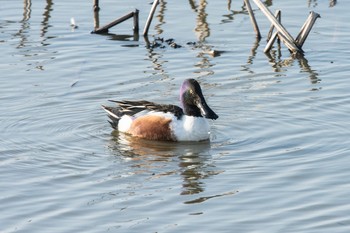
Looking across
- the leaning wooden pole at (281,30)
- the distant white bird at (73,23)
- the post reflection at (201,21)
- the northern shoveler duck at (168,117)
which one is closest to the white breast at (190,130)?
the northern shoveler duck at (168,117)

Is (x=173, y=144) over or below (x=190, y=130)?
below

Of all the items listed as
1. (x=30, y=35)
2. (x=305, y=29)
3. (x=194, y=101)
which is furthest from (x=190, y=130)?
(x=30, y=35)

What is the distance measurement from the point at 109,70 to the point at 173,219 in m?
6.25

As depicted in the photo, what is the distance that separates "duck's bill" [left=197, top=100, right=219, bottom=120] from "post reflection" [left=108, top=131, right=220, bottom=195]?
0.35 metres

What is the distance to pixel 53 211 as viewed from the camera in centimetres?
988

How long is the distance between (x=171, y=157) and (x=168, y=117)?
3.36ft

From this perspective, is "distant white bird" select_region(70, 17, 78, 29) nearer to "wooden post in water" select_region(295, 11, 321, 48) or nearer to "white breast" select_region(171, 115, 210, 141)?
"wooden post in water" select_region(295, 11, 321, 48)

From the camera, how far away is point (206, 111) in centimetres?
1298

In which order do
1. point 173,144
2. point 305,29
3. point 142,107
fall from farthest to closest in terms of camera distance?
point 305,29, point 142,107, point 173,144

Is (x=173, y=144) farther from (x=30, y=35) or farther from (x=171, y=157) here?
(x=30, y=35)

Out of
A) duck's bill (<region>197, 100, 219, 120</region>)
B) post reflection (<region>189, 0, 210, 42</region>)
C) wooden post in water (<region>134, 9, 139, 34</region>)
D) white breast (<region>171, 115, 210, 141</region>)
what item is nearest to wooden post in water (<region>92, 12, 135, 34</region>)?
wooden post in water (<region>134, 9, 139, 34</region>)

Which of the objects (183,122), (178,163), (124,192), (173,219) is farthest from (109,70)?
(173,219)

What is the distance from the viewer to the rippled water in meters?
9.86

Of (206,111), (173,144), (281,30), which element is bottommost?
(173,144)
